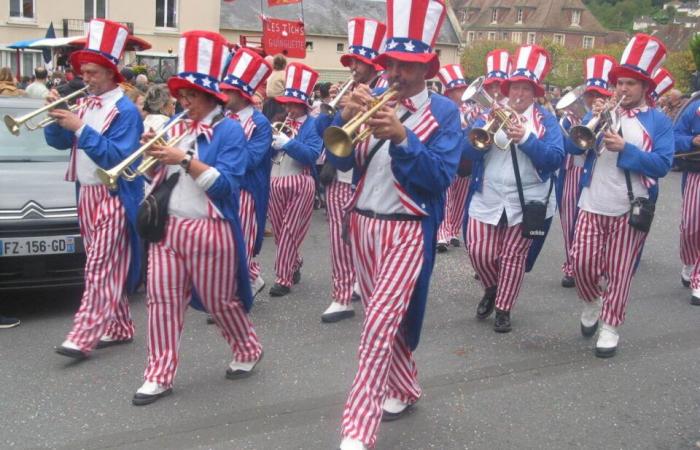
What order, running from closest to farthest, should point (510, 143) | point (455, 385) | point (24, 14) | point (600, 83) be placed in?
point (455, 385) < point (510, 143) < point (600, 83) < point (24, 14)

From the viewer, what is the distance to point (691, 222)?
7.57 m

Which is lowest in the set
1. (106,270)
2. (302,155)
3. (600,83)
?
(106,270)

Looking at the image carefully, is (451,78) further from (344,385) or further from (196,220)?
(196,220)

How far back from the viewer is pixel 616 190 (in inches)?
225

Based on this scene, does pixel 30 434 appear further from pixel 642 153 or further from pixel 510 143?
pixel 642 153

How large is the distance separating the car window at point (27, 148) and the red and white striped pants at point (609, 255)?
13.7 ft

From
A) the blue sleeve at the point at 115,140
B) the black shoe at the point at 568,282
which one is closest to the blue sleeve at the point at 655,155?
the black shoe at the point at 568,282

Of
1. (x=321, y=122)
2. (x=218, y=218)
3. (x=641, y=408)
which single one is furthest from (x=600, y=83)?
(x=218, y=218)

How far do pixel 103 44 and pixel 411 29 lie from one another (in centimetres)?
234

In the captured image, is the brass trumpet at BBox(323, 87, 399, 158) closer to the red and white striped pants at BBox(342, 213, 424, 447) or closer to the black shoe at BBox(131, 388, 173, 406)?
the red and white striped pants at BBox(342, 213, 424, 447)

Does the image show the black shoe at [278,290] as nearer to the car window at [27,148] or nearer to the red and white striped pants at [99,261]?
the red and white striped pants at [99,261]

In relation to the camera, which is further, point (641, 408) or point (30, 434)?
point (641, 408)

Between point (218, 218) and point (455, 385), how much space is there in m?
1.77

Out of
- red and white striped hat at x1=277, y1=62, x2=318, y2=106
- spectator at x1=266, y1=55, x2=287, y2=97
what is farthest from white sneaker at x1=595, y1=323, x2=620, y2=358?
spectator at x1=266, y1=55, x2=287, y2=97
